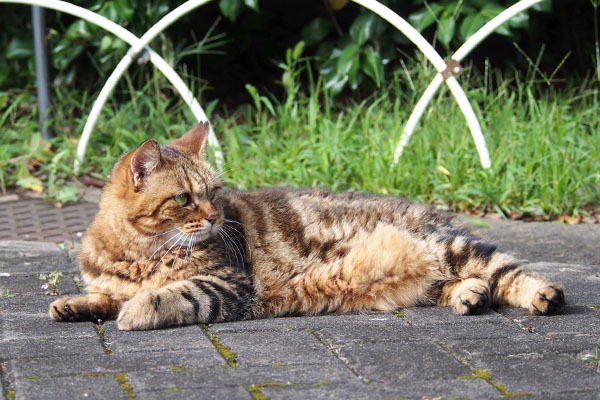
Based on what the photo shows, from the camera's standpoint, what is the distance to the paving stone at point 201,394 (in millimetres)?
2447

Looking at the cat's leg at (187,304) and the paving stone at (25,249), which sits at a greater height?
the cat's leg at (187,304)

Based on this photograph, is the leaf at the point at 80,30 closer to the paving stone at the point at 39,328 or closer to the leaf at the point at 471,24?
the leaf at the point at 471,24

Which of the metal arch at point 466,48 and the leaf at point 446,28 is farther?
the leaf at point 446,28

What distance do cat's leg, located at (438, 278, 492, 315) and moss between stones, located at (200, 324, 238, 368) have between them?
3.64 feet

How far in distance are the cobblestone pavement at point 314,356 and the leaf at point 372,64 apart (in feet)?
10.3

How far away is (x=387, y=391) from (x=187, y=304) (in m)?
1.06

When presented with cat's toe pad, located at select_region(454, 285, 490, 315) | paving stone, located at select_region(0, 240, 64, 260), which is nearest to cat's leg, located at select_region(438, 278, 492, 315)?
cat's toe pad, located at select_region(454, 285, 490, 315)

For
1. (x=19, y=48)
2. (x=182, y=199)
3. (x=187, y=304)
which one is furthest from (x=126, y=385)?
(x=19, y=48)

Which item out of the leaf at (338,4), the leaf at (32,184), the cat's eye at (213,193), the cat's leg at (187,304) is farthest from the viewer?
the leaf at (338,4)

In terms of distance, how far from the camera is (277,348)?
297 centimetres

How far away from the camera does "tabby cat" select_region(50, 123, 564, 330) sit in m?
3.43

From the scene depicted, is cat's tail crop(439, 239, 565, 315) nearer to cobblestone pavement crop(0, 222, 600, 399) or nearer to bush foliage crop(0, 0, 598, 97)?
cobblestone pavement crop(0, 222, 600, 399)

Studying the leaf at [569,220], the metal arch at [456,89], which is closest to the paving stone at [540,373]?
the leaf at [569,220]

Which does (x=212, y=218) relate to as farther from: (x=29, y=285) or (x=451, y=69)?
(x=451, y=69)
